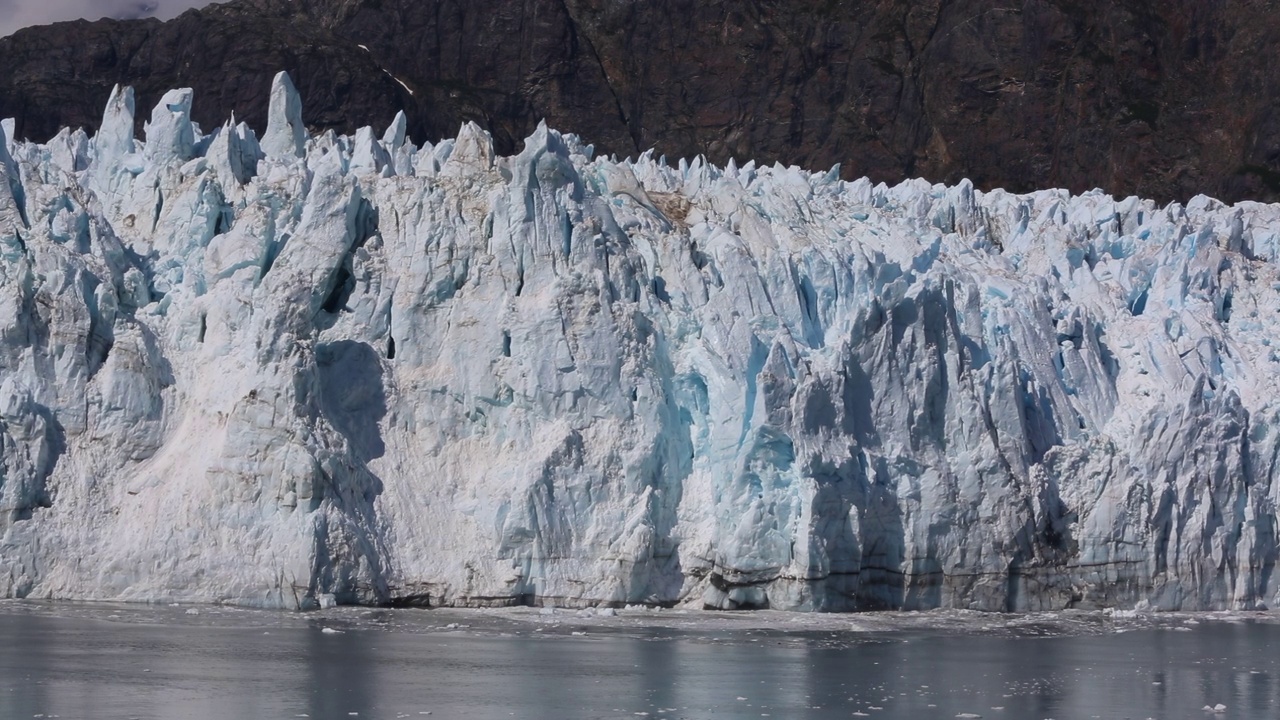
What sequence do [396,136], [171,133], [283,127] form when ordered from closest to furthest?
[171,133] → [283,127] → [396,136]

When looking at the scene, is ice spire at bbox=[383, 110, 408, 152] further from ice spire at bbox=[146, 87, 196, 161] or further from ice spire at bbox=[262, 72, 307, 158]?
ice spire at bbox=[146, 87, 196, 161]

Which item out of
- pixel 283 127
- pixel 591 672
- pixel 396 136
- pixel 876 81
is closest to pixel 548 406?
pixel 591 672

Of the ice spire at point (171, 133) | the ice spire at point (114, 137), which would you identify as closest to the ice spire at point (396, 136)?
the ice spire at point (171, 133)

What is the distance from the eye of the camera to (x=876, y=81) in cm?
5484

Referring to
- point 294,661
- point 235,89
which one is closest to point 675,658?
point 294,661

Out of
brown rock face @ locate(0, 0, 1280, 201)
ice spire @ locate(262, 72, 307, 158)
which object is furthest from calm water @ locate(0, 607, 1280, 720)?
brown rock face @ locate(0, 0, 1280, 201)

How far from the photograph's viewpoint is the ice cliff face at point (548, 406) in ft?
75.8

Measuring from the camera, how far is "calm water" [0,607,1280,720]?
16906 millimetres

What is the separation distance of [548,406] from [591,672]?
5684 mm

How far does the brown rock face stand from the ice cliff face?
2525 centimetres

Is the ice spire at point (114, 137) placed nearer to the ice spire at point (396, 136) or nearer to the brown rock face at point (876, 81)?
the ice spire at point (396, 136)

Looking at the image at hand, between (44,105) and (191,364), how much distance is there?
25334mm

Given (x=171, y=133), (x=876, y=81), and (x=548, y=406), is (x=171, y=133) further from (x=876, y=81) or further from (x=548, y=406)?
(x=876, y=81)

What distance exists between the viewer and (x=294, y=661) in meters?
19.1
